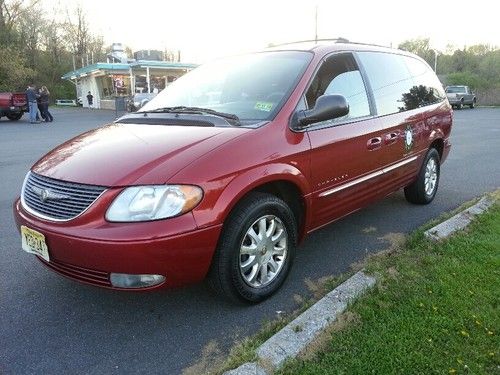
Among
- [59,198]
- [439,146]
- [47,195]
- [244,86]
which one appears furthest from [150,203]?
[439,146]

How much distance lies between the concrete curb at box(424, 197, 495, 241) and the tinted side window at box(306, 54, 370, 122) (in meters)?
1.24

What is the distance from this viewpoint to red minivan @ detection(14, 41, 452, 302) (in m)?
2.49

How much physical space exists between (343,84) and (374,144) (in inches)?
23.4

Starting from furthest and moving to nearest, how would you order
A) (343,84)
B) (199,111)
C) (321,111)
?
(343,84)
(199,111)
(321,111)

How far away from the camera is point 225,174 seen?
2.66 metres

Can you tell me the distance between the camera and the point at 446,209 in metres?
5.27

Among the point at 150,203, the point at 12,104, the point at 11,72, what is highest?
the point at 11,72

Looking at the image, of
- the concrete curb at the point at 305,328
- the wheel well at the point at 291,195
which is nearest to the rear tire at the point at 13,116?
the wheel well at the point at 291,195

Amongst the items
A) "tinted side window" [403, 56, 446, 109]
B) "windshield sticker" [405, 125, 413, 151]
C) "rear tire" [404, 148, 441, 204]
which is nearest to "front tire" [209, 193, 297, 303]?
"windshield sticker" [405, 125, 413, 151]

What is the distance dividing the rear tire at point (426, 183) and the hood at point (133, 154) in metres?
3.00

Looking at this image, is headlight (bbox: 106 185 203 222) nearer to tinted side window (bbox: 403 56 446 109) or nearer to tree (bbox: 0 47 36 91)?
tinted side window (bbox: 403 56 446 109)

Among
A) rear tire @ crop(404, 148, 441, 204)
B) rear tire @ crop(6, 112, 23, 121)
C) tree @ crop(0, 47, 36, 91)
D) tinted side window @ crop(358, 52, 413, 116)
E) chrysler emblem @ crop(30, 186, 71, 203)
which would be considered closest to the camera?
chrysler emblem @ crop(30, 186, 71, 203)

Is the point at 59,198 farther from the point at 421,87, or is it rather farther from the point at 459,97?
the point at 459,97

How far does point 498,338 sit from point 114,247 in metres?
2.20
